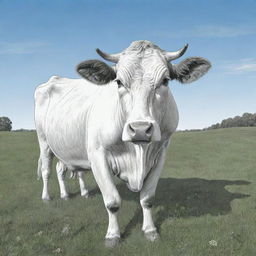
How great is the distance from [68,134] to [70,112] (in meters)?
0.54

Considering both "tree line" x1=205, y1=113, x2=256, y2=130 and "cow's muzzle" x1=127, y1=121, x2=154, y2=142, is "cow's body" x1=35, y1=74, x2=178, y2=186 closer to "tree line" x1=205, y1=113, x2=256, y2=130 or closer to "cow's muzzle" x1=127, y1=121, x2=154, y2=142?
"cow's muzzle" x1=127, y1=121, x2=154, y2=142

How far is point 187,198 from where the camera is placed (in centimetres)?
934

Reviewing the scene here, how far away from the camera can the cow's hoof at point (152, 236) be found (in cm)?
638

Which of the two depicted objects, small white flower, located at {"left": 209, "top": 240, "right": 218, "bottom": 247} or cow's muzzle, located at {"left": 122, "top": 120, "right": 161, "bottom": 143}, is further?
small white flower, located at {"left": 209, "top": 240, "right": 218, "bottom": 247}

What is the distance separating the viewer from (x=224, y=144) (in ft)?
77.4

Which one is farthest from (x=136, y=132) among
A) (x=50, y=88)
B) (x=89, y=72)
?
(x=50, y=88)

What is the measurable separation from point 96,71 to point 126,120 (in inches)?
41.0

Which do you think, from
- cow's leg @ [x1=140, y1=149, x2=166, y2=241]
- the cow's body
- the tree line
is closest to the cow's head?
the cow's body

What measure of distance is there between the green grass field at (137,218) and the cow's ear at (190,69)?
2.82 meters

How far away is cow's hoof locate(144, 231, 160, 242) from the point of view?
6377 mm

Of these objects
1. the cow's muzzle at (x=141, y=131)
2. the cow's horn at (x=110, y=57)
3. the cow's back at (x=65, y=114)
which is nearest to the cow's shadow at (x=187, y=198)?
the cow's back at (x=65, y=114)

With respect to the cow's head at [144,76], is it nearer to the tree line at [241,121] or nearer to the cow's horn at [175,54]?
the cow's horn at [175,54]

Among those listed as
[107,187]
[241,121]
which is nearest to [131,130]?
[107,187]

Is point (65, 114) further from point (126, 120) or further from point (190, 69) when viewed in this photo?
point (190, 69)
